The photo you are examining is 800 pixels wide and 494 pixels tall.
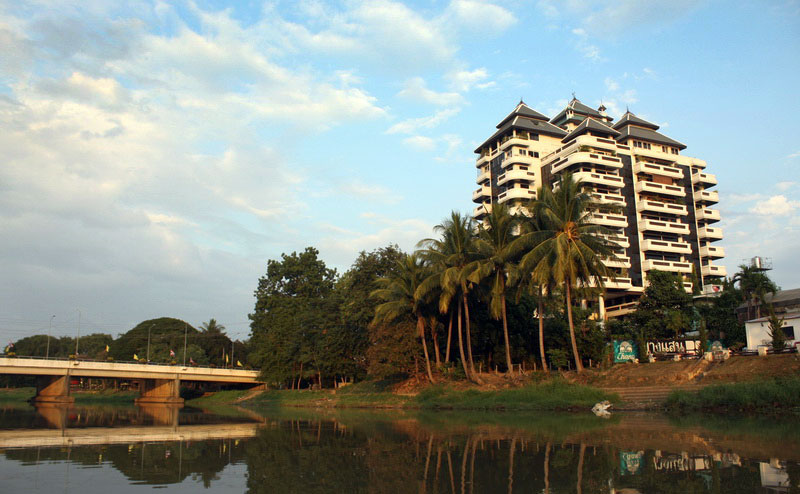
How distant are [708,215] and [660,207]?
966 centimetres

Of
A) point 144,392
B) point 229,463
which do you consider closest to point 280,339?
point 144,392

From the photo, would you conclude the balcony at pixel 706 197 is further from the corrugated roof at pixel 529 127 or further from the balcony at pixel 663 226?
the corrugated roof at pixel 529 127

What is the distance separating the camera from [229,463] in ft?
41.3

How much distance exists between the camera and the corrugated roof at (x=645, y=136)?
66.2 m

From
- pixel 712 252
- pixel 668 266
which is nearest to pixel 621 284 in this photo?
pixel 668 266

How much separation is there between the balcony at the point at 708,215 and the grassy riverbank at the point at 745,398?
163 ft

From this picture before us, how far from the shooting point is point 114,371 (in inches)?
2157

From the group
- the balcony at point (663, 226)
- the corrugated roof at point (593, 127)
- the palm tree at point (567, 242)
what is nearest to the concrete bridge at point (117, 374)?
the palm tree at point (567, 242)

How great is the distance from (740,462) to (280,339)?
5093cm

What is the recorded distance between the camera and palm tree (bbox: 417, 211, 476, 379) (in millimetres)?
34625

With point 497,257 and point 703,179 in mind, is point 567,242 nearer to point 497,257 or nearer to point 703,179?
point 497,257

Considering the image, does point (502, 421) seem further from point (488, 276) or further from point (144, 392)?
point (144, 392)

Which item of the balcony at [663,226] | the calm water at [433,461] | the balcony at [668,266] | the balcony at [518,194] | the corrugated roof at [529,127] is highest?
the corrugated roof at [529,127]

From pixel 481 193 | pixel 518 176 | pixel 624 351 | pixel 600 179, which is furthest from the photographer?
pixel 481 193
